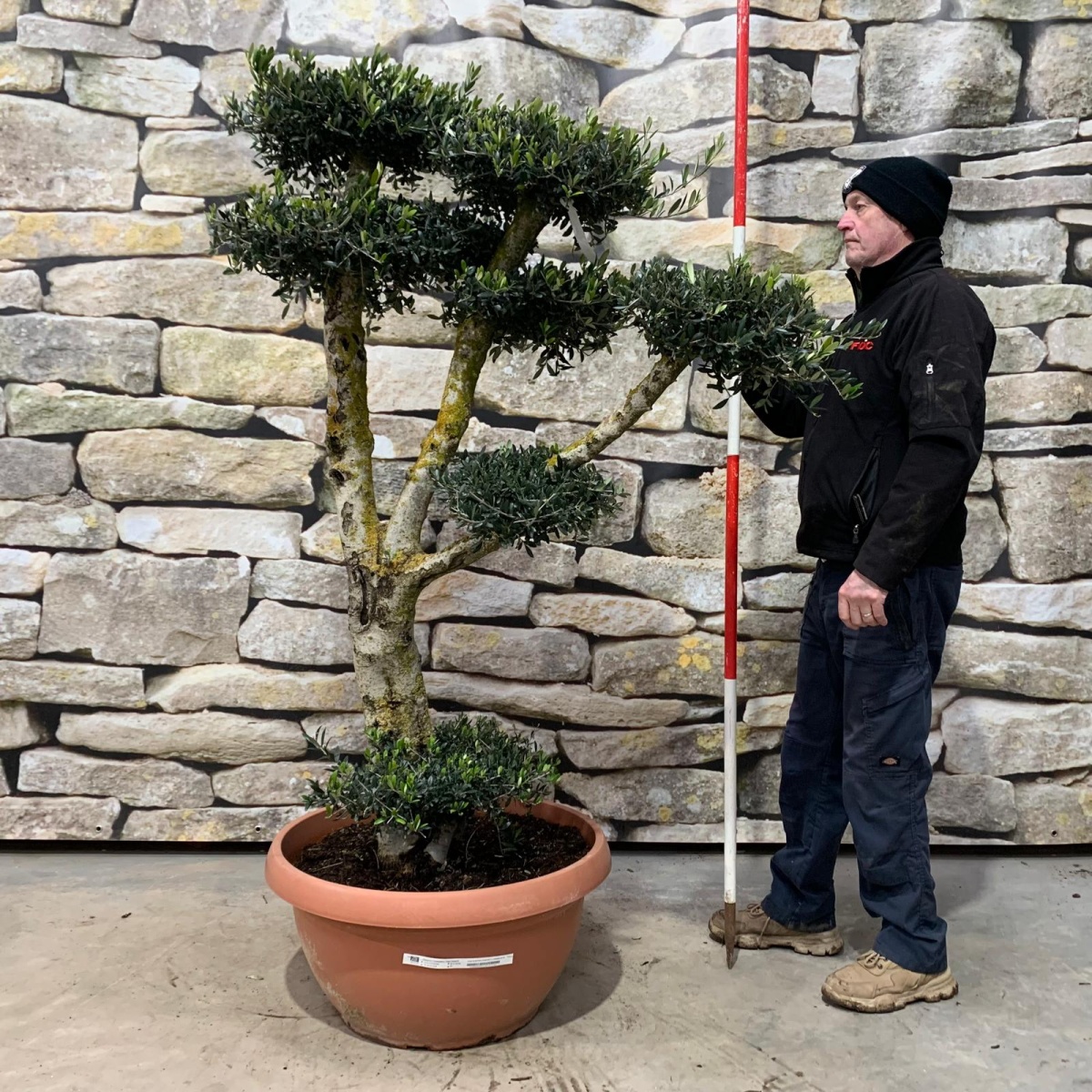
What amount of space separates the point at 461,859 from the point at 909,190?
1.57 metres

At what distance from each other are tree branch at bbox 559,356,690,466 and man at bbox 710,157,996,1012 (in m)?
0.27

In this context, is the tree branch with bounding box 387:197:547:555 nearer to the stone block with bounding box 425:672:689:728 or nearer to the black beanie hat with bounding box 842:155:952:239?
the black beanie hat with bounding box 842:155:952:239

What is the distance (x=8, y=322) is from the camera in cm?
262

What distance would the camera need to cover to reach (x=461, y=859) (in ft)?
6.41

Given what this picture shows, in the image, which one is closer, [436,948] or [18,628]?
[436,948]

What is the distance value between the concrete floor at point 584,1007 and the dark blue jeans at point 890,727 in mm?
200

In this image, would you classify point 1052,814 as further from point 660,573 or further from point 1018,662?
point 660,573

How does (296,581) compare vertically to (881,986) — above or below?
above

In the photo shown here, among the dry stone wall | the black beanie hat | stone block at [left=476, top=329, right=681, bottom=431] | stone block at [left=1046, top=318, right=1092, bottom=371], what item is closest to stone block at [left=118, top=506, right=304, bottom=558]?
the dry stone wall

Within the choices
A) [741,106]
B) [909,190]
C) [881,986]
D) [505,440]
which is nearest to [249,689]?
[505,440]

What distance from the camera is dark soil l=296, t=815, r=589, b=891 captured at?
1878 mm

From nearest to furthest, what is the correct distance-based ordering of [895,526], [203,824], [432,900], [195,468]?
1. [432,900]
2. [895,526]
3. [195,468]
4. [203,824]

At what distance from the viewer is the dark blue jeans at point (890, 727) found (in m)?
1.96

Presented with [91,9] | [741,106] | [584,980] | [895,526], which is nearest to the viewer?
[895,526]
